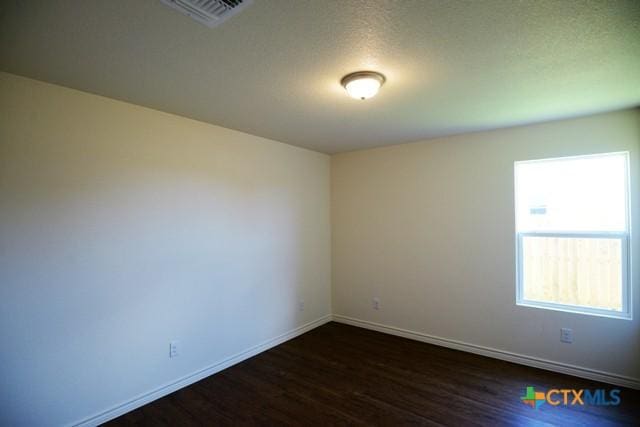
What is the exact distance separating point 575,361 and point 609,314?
54 cm

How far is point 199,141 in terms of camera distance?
2953 millimetres

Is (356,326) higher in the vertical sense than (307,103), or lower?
lower

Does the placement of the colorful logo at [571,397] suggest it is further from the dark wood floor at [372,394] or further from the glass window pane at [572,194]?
the glass window pane at [572,194]

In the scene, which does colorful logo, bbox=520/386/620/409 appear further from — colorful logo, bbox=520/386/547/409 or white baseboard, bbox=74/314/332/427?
white baseboard, bbox=74/314/332/427

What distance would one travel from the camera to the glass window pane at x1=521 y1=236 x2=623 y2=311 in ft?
9.25

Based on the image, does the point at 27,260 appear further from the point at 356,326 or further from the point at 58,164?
the point at 356,326

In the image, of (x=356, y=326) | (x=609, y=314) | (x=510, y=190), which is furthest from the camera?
→ (x=356, y=326)

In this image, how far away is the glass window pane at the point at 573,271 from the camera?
282cm

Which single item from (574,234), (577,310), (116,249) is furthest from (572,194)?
(116,249)

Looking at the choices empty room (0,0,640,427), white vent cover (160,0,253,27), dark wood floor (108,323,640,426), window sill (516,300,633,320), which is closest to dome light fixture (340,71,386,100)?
empty room (0,0,640,427)

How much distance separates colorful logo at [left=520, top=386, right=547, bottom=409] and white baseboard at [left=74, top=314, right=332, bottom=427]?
247cm

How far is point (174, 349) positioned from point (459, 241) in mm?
3168

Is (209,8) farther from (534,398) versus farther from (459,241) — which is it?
(534,398)

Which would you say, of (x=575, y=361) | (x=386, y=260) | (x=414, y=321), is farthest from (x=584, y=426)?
(x=386, y=260)
